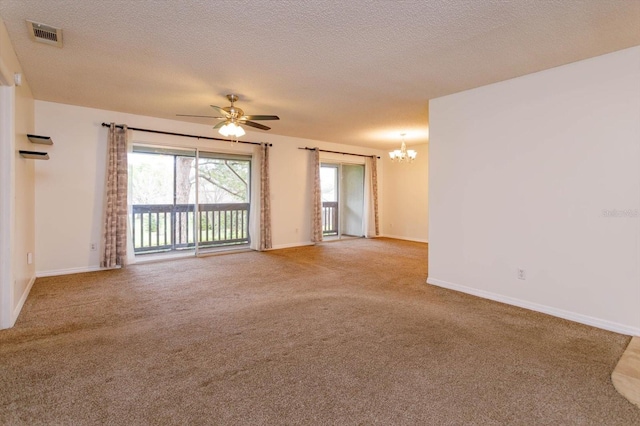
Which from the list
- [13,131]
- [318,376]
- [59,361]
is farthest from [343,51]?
[59,361]

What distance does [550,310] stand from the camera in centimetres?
316

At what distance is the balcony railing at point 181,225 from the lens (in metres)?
5.93

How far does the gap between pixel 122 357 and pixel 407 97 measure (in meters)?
4.03

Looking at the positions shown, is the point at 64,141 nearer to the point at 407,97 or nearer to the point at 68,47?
the point at 68,47

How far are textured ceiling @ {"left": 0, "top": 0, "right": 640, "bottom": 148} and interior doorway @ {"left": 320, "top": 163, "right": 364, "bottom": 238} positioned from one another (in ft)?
13.4

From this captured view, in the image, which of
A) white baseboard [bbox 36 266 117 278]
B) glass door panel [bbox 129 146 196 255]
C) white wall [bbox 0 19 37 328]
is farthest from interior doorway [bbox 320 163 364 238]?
white wall [bbox 0 19 37 328]

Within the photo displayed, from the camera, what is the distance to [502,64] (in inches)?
121

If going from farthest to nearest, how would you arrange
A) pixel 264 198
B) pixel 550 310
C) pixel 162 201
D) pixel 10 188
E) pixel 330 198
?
pixel 330 198
pixel 264 198
pixel 162 201
pixel 550 310
pixel 10 188

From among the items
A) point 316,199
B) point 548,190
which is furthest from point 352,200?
point 548,190

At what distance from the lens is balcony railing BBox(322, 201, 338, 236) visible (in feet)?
28.2

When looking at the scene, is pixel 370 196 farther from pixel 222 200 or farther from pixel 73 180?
pixel 73 180

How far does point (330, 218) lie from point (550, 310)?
5.99 metres

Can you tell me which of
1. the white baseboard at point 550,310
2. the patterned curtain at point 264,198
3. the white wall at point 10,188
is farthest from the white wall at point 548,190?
the white wall at point 10,188

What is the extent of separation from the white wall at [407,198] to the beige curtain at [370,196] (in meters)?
0.53
